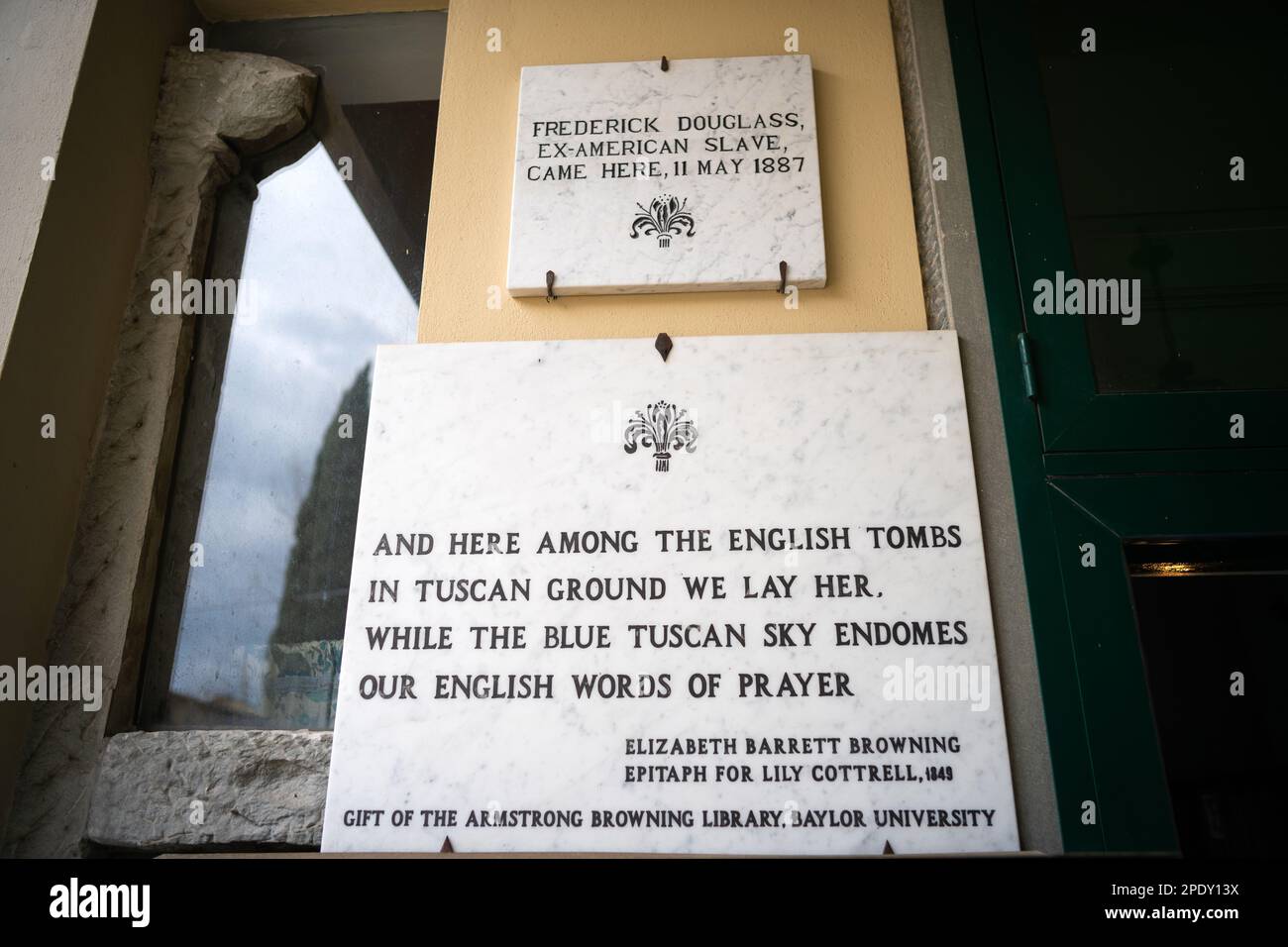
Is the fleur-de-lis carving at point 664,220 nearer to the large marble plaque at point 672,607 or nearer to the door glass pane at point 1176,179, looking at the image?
the large marble plaque at point 672,607

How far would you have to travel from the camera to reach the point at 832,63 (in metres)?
2.30

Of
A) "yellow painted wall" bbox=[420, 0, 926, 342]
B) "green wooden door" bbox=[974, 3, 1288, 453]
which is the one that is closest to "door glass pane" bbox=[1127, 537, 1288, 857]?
"green wooden door" bbox=[974, 3, 1288, 453]

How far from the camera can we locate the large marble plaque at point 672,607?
5.41 feet

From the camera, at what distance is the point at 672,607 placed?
5.81 feet

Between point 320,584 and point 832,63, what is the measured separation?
2025mm

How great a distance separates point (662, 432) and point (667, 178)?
0.73 metres

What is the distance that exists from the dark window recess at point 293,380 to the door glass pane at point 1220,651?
200 cm

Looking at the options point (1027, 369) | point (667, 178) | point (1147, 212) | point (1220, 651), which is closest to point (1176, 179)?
point (1147, 212)

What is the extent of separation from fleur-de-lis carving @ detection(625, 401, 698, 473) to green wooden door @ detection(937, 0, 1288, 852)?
763 mm

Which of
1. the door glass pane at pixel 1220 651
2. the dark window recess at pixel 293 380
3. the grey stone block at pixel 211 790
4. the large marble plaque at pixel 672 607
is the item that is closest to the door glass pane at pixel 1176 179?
the door glass pane at pixel 1220 651

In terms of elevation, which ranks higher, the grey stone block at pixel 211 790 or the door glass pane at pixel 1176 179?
the door glass pane at pixel 1176 179

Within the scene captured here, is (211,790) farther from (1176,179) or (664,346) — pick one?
(1176,179)
